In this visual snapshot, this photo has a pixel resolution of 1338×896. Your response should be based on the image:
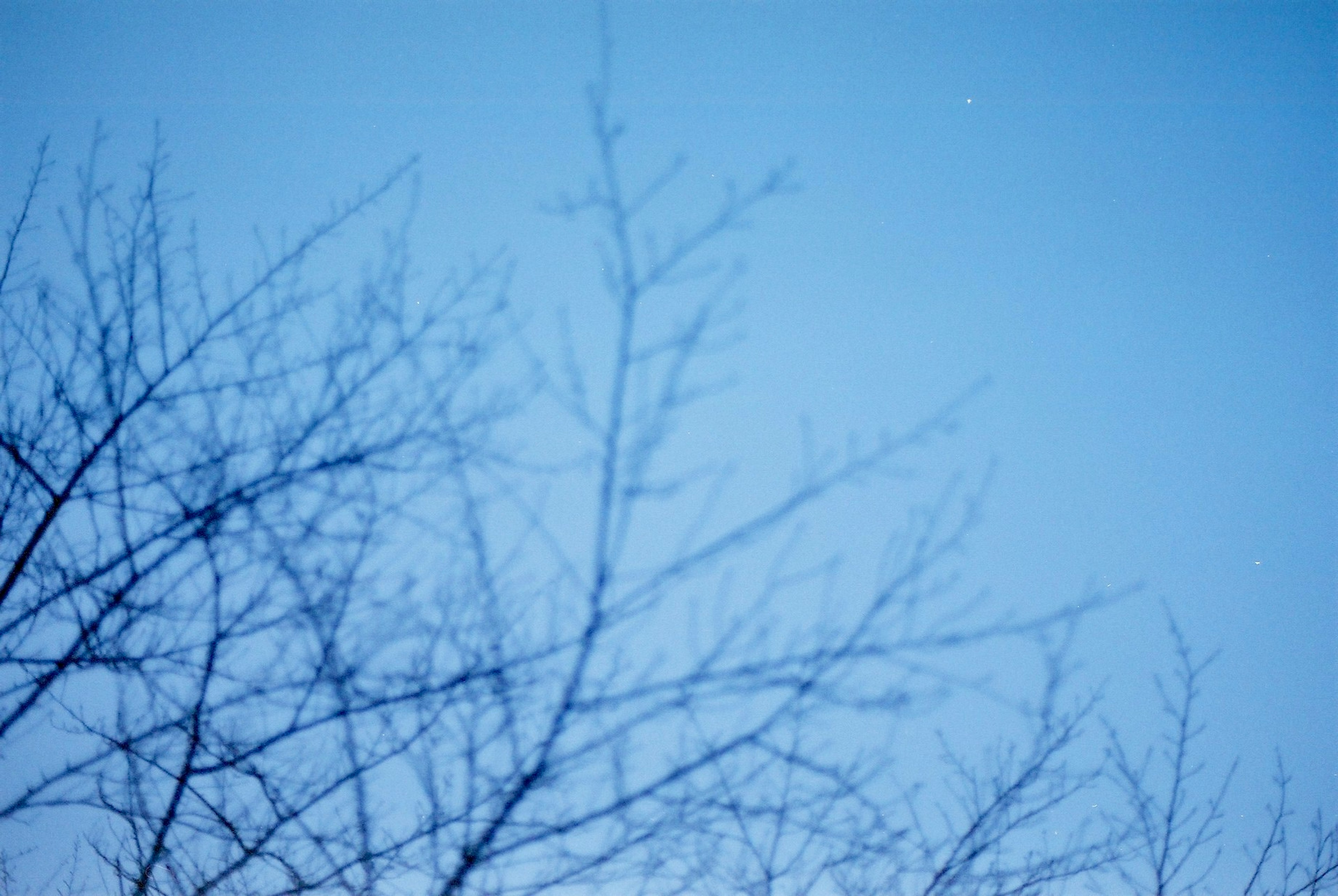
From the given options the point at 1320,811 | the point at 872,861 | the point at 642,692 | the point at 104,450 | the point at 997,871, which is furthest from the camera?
the point at 1320,811

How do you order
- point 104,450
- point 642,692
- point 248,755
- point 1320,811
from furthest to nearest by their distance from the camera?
point 1320,811 < point 104,450 < point 248,755 < point 642,692

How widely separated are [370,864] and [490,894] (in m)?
0.35

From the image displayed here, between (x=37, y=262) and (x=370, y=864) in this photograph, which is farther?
(x=37, y=262)

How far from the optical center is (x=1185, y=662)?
14.8 feet

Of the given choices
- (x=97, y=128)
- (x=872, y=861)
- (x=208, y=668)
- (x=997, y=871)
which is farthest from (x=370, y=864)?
(x=97, y=128)

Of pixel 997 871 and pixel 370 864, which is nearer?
pixel 370 864

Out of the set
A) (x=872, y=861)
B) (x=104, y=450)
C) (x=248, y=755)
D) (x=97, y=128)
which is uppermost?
(x=97, y=128)

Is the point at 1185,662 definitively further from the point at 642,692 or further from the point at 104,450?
the point at 104,450

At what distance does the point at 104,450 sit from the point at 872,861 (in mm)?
2284

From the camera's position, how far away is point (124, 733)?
2350mm

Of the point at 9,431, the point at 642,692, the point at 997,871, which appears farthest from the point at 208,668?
the point at 997,871

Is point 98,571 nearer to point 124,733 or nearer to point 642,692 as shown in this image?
point 124,733

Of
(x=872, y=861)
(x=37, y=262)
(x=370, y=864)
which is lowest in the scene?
(x=872, y=861)

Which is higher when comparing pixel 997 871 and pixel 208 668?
pixel 208 668
